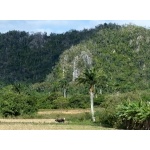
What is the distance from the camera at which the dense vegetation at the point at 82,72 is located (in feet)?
77.6

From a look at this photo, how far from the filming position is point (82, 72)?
35219 mm

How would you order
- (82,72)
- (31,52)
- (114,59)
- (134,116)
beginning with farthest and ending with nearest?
(31,52), (114,59), (82,72), (134,116)

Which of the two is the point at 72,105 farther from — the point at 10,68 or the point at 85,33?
the point at 85,33

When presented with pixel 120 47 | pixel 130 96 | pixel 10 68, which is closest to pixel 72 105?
pixel 130 96

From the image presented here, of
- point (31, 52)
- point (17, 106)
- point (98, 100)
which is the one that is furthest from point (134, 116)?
point (31, 52)

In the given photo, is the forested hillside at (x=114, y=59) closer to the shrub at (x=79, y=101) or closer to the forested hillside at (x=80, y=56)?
the forested hillside at (x=80, y=56)

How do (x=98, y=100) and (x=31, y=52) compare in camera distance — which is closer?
(x=98, y=100)

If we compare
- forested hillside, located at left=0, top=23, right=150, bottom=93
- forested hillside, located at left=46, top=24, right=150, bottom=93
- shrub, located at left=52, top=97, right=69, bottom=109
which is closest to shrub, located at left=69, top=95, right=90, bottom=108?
shrub, located at left=52, top=97, right=69, bottom=109

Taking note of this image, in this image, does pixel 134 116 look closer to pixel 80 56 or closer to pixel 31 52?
pixel 80 56

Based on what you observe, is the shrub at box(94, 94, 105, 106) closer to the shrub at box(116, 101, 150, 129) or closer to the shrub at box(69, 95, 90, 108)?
the shrub at box(69, 95, 90, 108)

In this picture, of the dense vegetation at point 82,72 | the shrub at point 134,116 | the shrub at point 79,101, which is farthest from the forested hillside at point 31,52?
→ the shrub at point 134,116

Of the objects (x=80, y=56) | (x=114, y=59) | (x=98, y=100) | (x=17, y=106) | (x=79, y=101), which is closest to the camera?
(x=17, y=106)

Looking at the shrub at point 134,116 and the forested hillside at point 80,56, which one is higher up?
the forested hillside at point 80,56
